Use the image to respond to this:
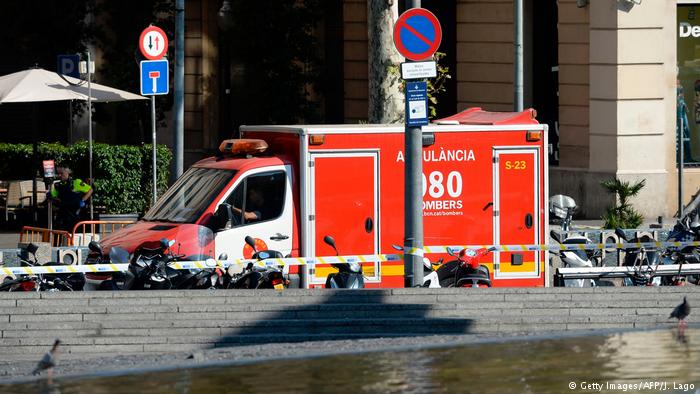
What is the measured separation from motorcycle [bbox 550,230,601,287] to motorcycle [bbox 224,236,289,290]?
2994 mm

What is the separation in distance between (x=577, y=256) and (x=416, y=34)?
9.95 feet

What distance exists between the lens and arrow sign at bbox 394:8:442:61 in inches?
554

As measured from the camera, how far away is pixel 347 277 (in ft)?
44.3

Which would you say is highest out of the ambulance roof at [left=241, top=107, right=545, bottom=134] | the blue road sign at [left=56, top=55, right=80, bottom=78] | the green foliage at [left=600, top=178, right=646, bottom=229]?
the blue road sign at [left=56, top=55, right=80, bottom=78]

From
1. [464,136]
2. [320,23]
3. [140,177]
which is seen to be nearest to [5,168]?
[140,177]

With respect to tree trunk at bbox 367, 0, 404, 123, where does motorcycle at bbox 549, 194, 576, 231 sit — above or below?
below

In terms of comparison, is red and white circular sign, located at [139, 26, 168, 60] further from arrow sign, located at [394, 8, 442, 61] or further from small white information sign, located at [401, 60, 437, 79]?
small white information sign, located at [401, 60, 437, 79]

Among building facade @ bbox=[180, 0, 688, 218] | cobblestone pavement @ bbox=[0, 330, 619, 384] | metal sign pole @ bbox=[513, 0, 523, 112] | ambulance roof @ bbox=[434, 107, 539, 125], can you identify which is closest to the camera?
cobblestone pavement @ bbox=[0, 330, 619, 384]

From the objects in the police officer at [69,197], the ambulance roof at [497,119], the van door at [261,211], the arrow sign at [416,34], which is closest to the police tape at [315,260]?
the van door at [261,211]

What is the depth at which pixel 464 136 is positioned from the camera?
15070 mm

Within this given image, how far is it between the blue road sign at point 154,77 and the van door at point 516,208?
654 centimetres

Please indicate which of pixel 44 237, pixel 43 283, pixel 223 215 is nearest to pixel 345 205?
pixel 223 215

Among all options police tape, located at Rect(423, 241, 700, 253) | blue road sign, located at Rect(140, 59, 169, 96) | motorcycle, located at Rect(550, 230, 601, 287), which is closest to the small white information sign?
police tape, located at Rect(423, 241, 700, 253)

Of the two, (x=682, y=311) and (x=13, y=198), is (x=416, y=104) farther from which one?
(x=13, y=198)
